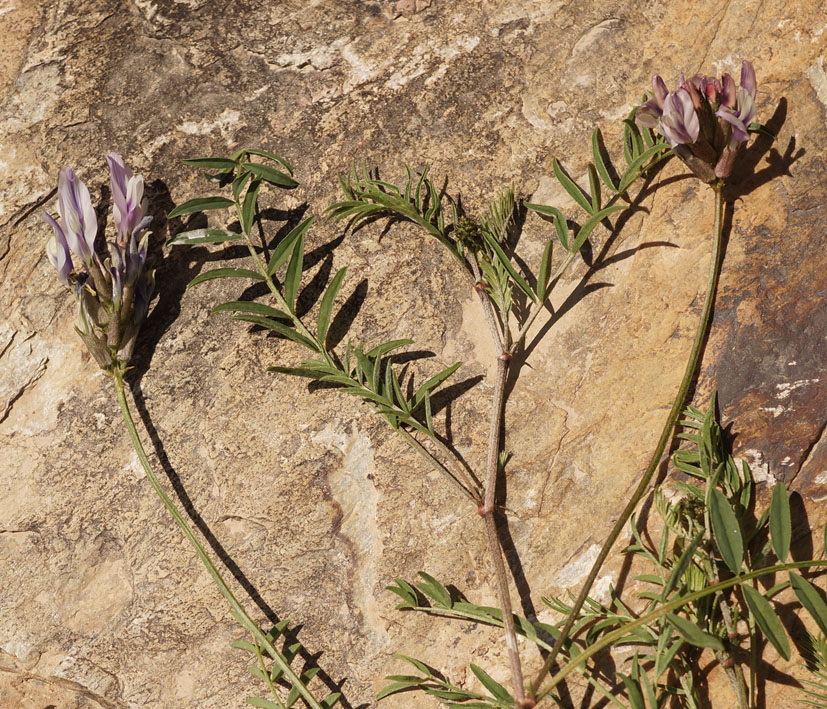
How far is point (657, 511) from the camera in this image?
176 centimetres

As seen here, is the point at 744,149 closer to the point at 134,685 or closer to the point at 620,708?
the point at 620,708

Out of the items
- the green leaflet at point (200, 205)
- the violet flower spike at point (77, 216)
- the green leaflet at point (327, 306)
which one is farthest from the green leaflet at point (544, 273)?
the violet flower spike at point (77, 216)

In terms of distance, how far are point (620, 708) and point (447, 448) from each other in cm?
66

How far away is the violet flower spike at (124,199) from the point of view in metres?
1.88

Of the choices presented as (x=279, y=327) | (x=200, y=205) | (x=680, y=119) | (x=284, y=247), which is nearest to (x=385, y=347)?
(x=279, y=327)

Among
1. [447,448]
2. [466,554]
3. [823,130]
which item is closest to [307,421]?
[447,448]

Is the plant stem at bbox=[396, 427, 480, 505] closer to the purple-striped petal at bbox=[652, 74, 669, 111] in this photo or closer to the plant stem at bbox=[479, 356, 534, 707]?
the plant stem at bbox=[479, 356, 534, 707]

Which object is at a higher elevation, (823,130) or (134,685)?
(823,130)

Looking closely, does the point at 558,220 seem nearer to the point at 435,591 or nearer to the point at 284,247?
the point at 284,247

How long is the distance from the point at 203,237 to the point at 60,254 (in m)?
0.33

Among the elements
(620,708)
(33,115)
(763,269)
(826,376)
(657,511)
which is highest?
(33,115)

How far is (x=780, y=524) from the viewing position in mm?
1558

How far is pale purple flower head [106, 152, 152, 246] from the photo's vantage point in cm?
188

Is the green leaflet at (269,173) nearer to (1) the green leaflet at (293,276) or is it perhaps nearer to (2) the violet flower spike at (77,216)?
(1) the green leaflet at (293,276)
